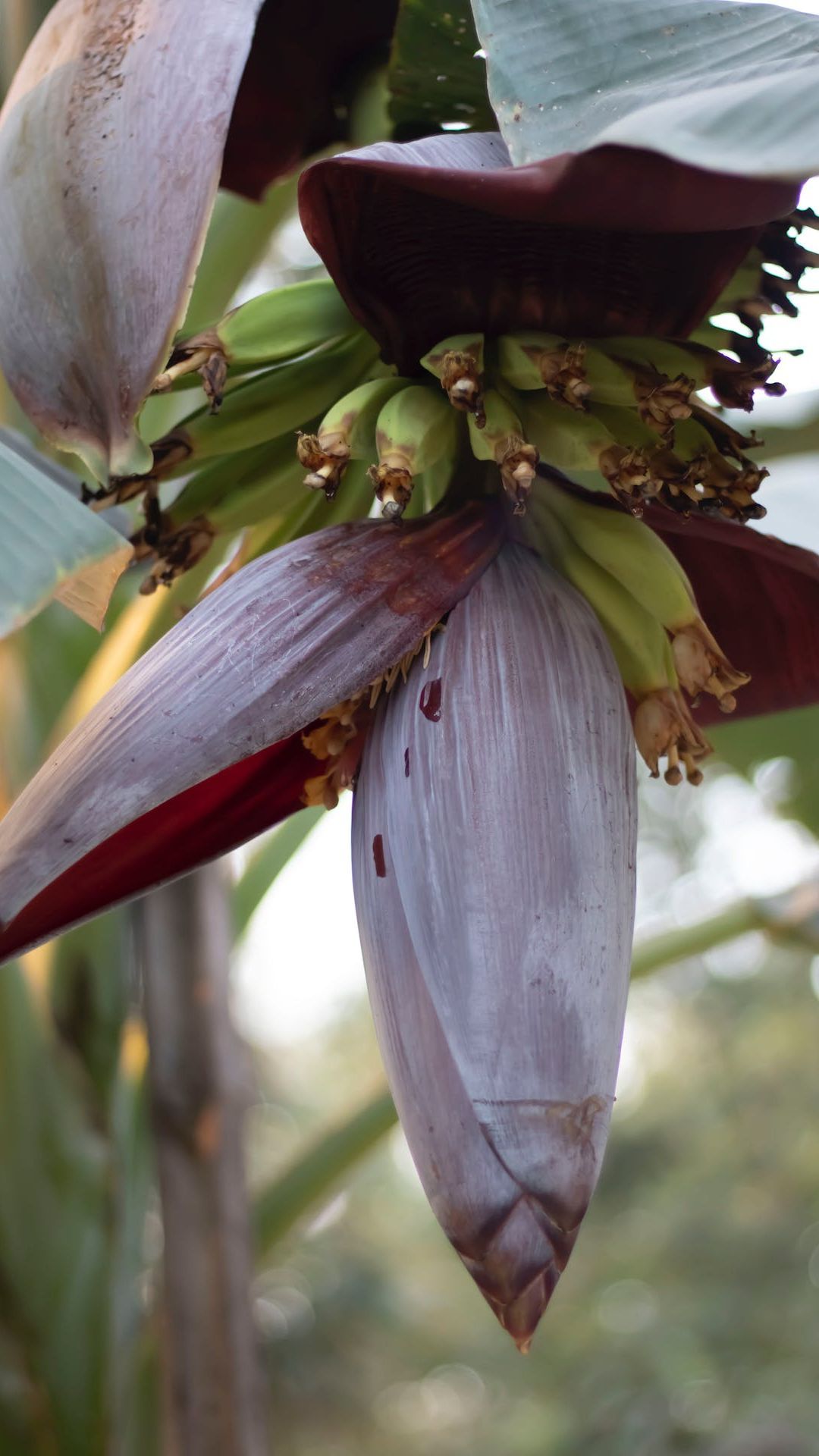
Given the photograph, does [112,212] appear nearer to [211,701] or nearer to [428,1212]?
[211,701]

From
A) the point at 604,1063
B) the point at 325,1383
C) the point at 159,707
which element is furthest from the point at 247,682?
the point at 325,1383

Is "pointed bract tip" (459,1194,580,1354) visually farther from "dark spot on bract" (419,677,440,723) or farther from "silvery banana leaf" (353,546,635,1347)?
"dark spot on bract" (419,677,440,723)

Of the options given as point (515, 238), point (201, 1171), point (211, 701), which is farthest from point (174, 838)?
point (201, 1171)

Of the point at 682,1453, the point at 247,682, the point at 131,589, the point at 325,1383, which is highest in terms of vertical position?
the point at 247,682

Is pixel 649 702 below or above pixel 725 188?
below

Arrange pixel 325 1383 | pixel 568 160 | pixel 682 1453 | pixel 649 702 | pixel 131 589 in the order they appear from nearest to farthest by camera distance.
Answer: pixel 568 160 < pixel 649 702 < pixel 131 589 < pixel 682 1453 < pixel 325 1383

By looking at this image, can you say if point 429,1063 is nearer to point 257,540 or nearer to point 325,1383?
point 257,540

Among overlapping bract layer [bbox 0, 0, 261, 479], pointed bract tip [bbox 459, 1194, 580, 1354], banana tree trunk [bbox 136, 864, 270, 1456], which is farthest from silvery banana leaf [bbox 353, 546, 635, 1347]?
banana tree trunk [bbox 136, 864, 270, 1456]
